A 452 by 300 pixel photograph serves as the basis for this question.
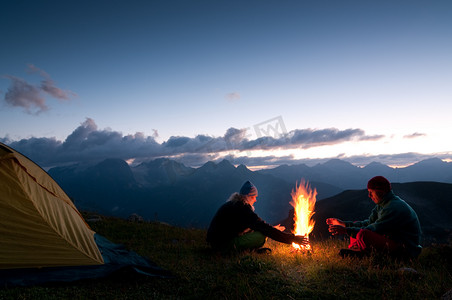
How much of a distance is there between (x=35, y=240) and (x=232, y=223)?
210 inches

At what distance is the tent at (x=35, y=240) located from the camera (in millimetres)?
6043

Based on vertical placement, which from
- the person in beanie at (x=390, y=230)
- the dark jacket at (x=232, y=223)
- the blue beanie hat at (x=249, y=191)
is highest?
the blue beanie hat at (x=249, y=191)

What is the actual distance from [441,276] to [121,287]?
7.37 meters

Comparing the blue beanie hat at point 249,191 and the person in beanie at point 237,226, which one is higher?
the blue beanie hat at point 249,191

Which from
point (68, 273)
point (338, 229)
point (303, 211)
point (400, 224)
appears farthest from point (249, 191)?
point (68, 273)

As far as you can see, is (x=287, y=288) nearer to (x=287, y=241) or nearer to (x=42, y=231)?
(x=287, y=241)

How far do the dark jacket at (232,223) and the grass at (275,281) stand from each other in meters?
0.70

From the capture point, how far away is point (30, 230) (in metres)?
6.36

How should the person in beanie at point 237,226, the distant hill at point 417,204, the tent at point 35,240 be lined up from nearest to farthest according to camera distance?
1. the tent at point 35,240
2. the person in beanie at point 237,226
3. the distant hill at point 417,204

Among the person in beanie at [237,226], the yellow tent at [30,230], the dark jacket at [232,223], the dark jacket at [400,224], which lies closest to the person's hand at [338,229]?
the dark jacket at [400,224]

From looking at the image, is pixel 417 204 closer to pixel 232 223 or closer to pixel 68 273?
pixel 232 223

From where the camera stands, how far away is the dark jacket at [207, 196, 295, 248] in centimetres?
783

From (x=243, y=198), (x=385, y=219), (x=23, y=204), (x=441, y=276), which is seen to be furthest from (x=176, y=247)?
(x=441, y=276)

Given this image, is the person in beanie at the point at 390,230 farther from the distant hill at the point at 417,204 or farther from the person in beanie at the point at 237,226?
the distant hill at the point at 417,204
